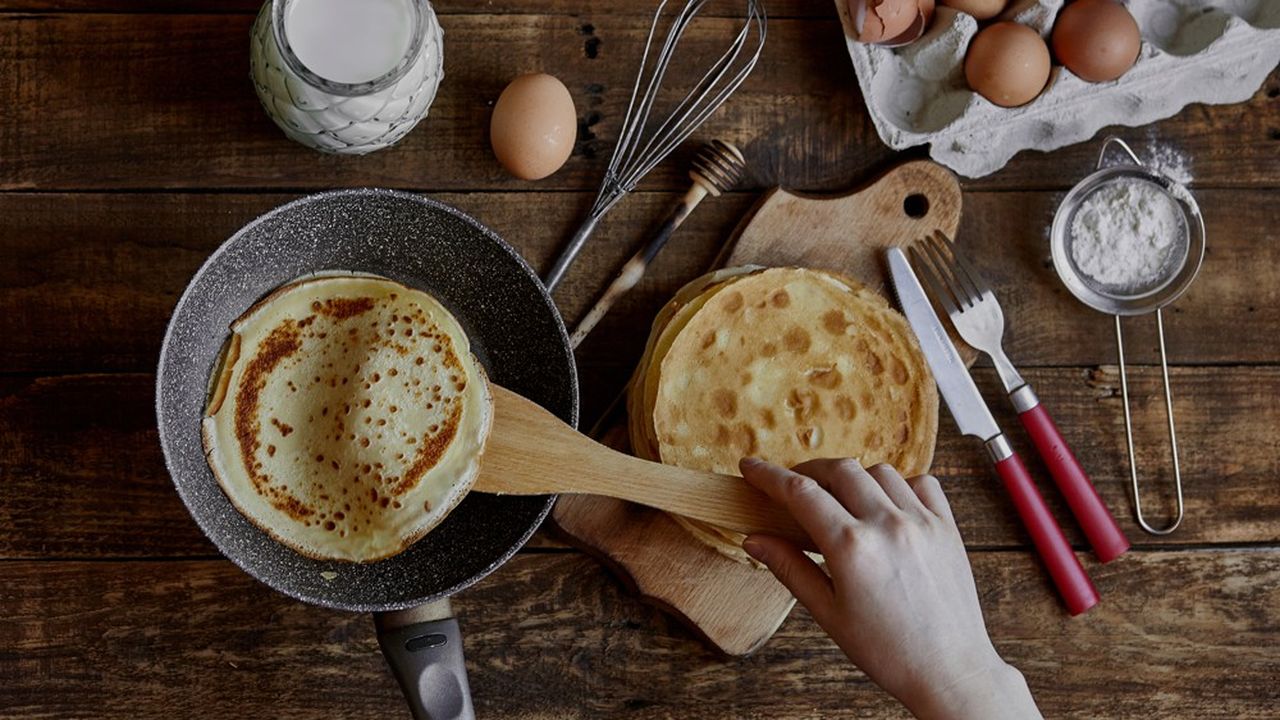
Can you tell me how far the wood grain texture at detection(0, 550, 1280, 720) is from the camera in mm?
1187

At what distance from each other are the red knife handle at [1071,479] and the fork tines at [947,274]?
0.39 feet

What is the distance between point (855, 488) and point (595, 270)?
442 mm

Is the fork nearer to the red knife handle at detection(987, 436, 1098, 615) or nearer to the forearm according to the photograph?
the red knife handle at detection(987, 436, 1098, 615)

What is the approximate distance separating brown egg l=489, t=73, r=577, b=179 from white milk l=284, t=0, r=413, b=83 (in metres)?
0.14

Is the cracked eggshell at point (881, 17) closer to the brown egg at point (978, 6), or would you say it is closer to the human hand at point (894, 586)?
the brown egg at point (978, 6)

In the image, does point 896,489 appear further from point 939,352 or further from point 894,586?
point 939,352

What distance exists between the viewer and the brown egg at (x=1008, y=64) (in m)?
1.16

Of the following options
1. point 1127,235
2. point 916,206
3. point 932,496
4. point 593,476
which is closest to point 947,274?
point 916,206

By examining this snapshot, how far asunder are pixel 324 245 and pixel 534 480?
1.08ft

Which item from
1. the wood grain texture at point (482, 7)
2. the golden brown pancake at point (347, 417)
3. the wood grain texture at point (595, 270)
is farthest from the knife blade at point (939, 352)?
the golden brown pancake at point (347, 417)

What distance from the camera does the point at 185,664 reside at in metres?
1.20

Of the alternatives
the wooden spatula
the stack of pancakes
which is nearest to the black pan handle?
the wooden spatula

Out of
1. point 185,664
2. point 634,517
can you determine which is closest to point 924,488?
point 634,517

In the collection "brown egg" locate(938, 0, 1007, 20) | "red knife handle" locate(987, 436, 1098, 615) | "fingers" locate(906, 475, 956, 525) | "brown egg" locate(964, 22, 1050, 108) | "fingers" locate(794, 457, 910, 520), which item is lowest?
"red knife handle" locate(987, 436, 1098, 615)
